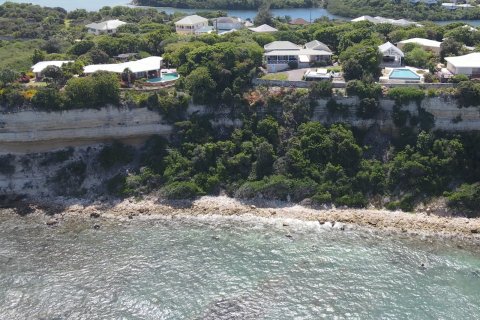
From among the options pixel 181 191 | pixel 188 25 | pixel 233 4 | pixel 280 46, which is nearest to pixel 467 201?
pixel 181 191

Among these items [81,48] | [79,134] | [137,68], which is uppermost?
[81,48]

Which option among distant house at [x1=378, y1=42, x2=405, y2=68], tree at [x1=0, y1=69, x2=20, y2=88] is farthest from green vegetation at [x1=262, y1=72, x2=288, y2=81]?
tree at [x1=0, y1=69, x2=20, y2=88]

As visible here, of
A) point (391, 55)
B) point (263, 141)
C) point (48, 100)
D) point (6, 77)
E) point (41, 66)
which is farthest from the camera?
point (391, 55)

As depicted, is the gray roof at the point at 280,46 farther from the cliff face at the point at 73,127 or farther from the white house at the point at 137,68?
the cliff face at the point at 73,127

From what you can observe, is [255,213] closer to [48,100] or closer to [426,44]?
[48,100]

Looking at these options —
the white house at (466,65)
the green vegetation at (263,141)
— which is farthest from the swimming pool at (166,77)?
the white house at (466,65)

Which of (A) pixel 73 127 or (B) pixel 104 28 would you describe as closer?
(A) pixel 73 127

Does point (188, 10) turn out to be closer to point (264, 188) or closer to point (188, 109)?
point (188, 109)
